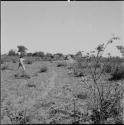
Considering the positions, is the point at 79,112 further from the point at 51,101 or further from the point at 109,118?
the point at 51,101

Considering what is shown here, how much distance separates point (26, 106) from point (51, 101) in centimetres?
90

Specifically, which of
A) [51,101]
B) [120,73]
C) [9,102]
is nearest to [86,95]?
[51,101]

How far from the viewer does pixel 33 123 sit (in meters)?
5.98

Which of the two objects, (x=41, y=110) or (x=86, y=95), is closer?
(x=41, y=110)

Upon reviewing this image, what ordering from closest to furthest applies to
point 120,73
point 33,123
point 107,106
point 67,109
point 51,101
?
point 33,123 → point 107,106 → point 67,109 → point 51,101 → point 120,73

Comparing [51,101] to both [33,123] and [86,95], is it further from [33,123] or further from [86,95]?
[33,123]

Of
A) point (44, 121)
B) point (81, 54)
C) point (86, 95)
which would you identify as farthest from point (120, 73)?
point (44, 121)

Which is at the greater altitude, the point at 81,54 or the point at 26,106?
the point at 81,54

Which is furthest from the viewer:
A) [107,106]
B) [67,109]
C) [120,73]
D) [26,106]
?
[120,73]

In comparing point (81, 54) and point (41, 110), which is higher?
point (81, 54)

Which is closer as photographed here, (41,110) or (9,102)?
(41,110)

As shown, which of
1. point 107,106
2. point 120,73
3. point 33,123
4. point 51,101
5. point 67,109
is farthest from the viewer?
point 120,73

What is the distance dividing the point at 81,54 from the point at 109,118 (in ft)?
6.17

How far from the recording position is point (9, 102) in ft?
26.2
